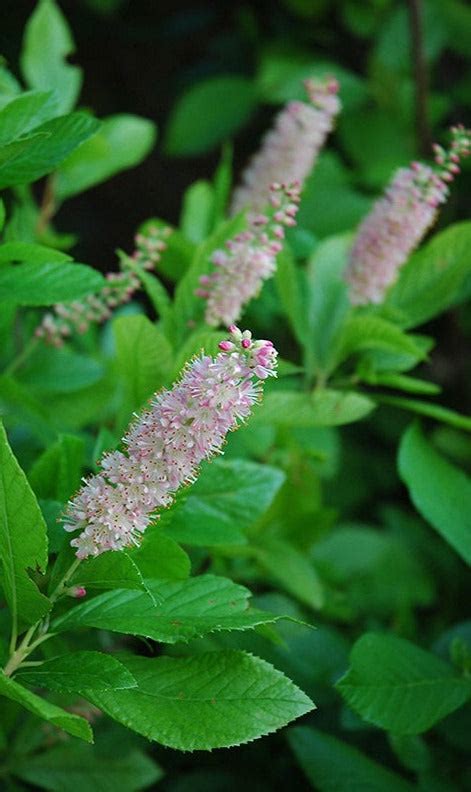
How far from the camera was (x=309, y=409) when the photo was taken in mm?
1029

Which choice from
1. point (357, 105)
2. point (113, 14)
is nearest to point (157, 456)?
point (357, 105)

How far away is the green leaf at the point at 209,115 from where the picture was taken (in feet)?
7.01

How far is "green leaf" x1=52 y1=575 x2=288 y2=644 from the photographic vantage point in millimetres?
709

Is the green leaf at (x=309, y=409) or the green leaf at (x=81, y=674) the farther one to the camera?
the green leaf at (x=309, y=409)

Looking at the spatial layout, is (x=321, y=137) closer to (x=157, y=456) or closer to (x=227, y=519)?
(x=227, y=519)

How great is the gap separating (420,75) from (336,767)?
3.84 feet

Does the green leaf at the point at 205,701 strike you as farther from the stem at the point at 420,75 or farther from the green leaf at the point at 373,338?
the stem at the point at 420,75

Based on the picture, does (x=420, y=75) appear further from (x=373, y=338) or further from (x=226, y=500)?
(x=226, y=500)

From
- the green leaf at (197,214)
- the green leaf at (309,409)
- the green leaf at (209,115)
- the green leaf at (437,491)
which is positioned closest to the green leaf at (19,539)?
the green leaf at (309,409)

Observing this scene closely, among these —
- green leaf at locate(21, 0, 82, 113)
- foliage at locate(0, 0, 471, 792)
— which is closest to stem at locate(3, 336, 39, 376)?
foliage at locate(0, 0, 471, 792)

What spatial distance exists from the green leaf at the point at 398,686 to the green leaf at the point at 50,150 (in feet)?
1.71

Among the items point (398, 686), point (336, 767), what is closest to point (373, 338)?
point (398, 686)

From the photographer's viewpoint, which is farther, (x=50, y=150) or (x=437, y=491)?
(x=437, y=491)

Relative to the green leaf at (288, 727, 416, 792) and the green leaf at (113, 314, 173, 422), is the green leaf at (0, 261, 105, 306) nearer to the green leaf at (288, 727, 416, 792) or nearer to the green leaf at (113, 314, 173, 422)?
the green leaf at (113, 314, 173, 422)
